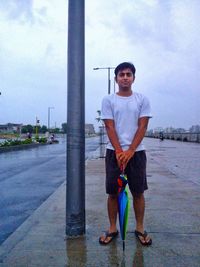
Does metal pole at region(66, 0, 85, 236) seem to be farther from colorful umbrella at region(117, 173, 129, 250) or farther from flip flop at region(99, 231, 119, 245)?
colorful umbrella at region(117, 173, 129, 250)

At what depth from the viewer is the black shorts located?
4.14 m

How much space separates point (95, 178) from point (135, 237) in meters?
6.00

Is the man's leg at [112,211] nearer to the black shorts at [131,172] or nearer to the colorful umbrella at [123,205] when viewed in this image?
the black shorts at [131,172]

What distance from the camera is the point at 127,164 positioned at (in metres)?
4.14

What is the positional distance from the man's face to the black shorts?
0.72 m

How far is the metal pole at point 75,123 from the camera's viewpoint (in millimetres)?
4531

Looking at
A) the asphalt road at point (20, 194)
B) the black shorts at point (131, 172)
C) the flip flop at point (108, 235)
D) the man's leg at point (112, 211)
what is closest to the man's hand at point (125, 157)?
the black shorts at point (131, 172)

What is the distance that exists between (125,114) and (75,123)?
2.34ft

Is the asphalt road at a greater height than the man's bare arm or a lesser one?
lesser

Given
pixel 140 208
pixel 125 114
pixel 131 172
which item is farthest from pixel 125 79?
pixel 140 208

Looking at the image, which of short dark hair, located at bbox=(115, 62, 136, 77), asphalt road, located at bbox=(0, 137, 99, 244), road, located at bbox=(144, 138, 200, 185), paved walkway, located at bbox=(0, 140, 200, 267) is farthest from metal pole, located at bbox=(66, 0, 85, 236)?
road, located at bbox=(144, 138, 200, 185)

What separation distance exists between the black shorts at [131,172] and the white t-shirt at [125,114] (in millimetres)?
104

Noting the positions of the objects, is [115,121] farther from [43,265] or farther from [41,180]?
[41,180]

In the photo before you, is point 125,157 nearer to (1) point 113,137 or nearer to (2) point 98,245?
(1) point 113,137
